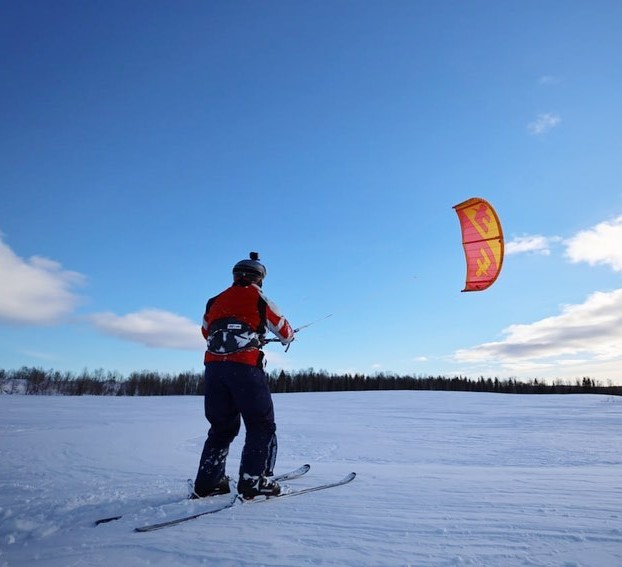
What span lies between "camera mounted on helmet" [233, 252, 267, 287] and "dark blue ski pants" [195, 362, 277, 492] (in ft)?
2.49

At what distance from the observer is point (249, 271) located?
379 cm

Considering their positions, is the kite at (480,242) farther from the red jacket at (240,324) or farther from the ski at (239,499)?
the red jacket at (240,324)

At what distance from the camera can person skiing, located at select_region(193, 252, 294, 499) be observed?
10.7ft

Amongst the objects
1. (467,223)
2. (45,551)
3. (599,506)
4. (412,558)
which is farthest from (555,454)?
(45,551)

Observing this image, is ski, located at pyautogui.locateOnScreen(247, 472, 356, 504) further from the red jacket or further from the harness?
the harness

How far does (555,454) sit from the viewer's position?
8289 millimetres

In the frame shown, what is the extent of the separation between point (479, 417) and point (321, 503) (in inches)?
559

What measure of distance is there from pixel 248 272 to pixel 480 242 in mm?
5822

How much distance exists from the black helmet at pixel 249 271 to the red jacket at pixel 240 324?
0.10 m

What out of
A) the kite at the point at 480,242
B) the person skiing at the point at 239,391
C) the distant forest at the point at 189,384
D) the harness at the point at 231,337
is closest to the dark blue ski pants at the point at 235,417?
the person skiing at the point at 239,391

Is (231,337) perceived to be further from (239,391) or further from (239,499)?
(239,499)

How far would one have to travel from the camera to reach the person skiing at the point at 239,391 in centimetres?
326

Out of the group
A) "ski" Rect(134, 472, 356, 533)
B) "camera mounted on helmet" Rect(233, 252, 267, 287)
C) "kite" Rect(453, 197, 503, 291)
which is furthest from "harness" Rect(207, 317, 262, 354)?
"kite" Rect(453, 197, 503, 291)

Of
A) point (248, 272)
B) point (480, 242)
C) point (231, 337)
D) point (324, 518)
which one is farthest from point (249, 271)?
point (480, 242)
